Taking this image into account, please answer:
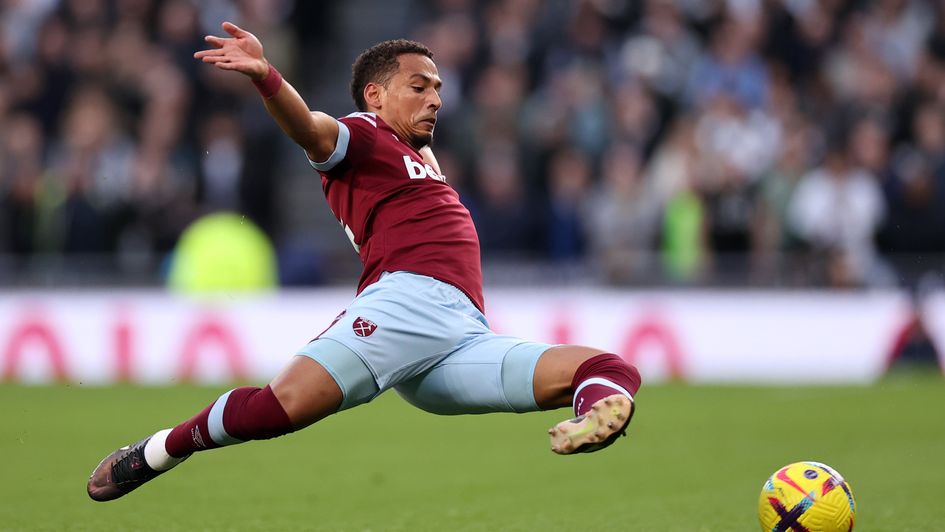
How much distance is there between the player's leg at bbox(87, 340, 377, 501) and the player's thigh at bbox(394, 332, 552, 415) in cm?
30

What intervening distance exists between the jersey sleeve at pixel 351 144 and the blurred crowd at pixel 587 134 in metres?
8.80

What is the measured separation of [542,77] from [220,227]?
4070 mm

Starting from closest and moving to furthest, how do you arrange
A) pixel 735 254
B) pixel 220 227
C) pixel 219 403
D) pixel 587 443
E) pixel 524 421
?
pixel 587 443 < pixel 219 403 < pixel 524 421 < pixel 735 254 < pixel 220 227

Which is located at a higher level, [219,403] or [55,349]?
[219,403]

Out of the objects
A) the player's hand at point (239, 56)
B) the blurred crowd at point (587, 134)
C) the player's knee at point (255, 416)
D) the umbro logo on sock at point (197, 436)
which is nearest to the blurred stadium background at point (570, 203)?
the blurred crowd at point (587, 134)

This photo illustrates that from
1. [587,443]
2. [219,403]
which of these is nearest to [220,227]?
Answer: [219,403]

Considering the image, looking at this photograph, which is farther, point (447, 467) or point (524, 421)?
point (524, 421)

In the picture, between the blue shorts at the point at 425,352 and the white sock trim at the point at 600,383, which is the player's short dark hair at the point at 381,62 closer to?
the blue shorts at the point at 425,352

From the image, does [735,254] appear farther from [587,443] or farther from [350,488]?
[587,443]

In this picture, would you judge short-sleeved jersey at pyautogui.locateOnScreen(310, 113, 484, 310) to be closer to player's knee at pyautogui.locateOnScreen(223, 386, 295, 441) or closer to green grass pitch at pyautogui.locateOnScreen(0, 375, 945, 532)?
player's knee at pyautogui.locateOnScreen(223, 386, 295, 441)

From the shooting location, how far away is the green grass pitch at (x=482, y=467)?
661cm

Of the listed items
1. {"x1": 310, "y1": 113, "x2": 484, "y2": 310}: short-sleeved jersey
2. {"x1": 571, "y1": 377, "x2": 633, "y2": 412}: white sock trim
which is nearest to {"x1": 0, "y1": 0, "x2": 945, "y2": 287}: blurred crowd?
{"x1": 310, "y1": 113, "x2": 484, "y2": 310}: short-sleeved jersey

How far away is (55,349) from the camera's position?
583 inches

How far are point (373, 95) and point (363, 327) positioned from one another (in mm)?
1105
